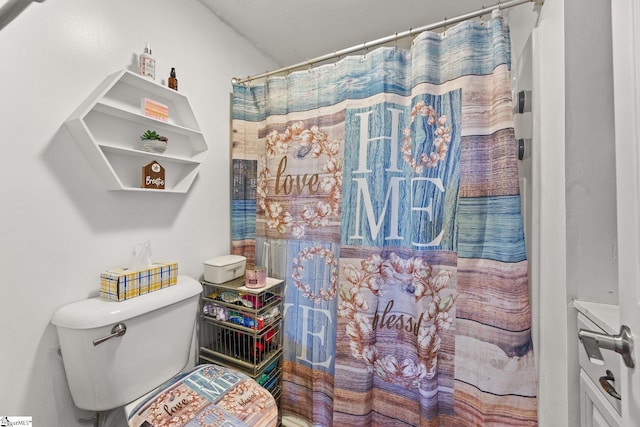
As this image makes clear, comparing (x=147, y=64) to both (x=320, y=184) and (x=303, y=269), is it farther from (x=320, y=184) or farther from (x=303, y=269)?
(x=303, y=269)

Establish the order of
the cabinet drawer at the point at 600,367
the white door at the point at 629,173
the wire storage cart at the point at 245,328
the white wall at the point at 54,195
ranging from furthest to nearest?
1. the wire storage cart at the point at 245,328
2. the white wall at the point at 54,195
3. the cabinet drawer at the point at 600,367
4. the white door at the point at 629,173

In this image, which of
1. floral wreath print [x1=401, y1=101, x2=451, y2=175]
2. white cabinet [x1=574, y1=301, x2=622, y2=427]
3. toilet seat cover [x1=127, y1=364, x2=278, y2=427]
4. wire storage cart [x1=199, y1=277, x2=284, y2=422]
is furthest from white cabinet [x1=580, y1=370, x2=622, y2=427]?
wire storage cart [x1=199, y1=277, x2=284, y2=422]

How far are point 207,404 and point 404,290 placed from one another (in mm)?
891

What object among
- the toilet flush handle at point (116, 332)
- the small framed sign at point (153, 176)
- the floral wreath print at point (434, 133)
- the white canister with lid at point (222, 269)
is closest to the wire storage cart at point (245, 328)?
the white canister with lid at point (222, 269)

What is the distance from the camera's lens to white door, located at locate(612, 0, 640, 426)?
1.50 ft

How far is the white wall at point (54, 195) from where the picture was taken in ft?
2.56

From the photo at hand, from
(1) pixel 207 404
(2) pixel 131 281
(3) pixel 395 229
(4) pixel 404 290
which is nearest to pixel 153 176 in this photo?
(2) pixel 131 281

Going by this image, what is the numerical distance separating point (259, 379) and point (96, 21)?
1.67 metres

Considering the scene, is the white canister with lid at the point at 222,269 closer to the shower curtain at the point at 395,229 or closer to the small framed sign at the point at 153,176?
the shower curtain at the point at 395,229

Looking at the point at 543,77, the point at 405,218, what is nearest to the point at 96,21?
the point at 405,218

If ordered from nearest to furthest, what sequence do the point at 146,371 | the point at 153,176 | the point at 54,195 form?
the point at 54,195
the point at 146,371
the point at 153,176

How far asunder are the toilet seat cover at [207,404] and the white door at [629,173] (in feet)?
3.16

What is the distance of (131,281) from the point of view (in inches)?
37.1

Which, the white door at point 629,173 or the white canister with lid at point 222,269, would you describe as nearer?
the white door at point 629,173
